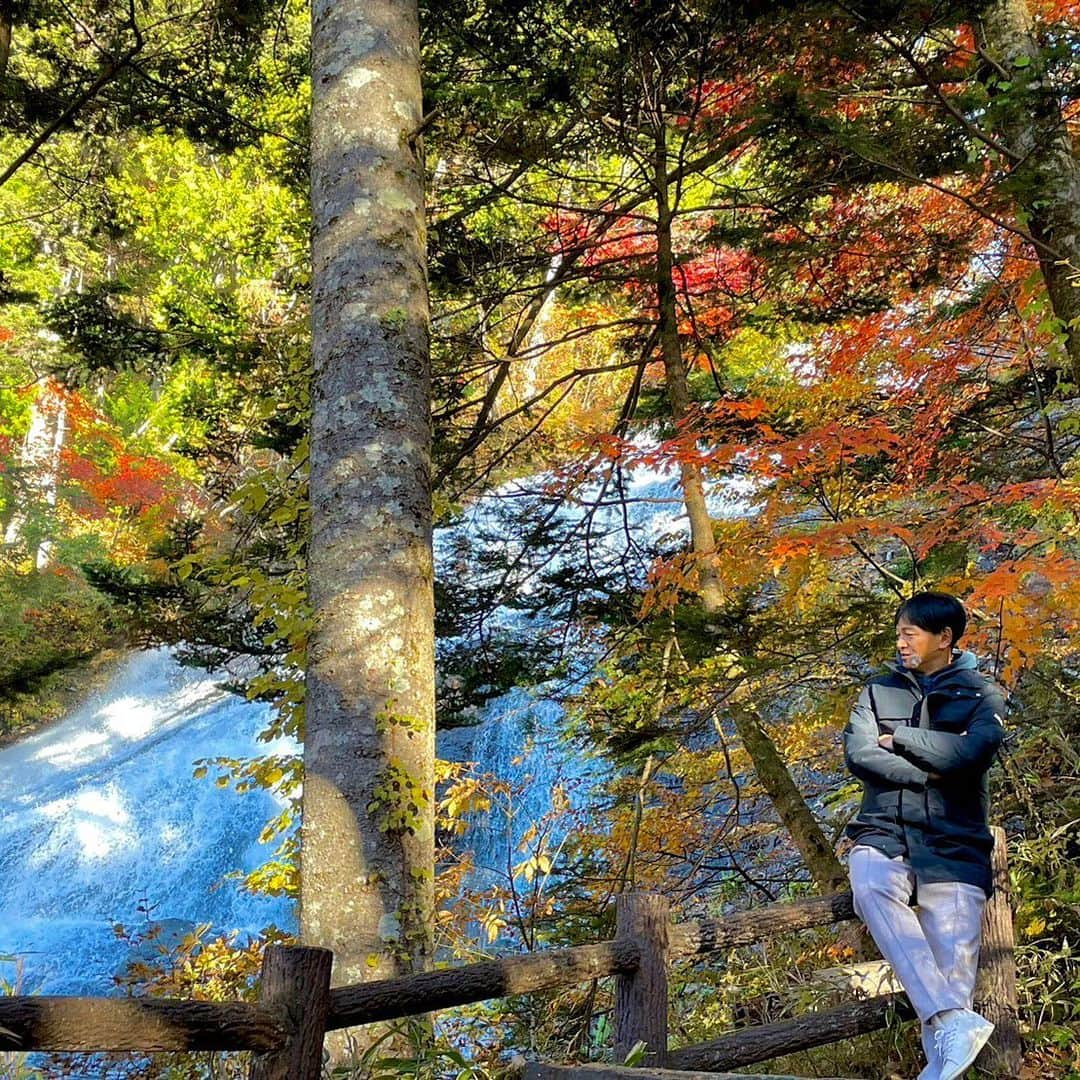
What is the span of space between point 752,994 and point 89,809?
12899 millimetres

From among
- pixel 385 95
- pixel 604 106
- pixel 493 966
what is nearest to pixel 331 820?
pixel 493 966

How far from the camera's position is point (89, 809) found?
14.3 meters

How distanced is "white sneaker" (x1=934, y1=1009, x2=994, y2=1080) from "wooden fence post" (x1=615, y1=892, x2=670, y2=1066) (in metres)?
0.84

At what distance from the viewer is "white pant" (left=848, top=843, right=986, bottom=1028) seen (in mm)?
2787

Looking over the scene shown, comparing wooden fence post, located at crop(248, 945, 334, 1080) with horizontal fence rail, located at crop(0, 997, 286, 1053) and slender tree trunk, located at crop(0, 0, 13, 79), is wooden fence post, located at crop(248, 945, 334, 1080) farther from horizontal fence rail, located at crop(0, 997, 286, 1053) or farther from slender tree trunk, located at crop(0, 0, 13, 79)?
slender tree trunk, located at crop(0, 0, 13, 79)

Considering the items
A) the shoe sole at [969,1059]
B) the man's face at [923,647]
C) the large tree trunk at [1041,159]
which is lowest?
the shoe sole at [969,1059]

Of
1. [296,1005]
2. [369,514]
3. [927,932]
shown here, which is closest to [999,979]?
[927,932]

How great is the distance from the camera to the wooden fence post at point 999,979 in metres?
3.28

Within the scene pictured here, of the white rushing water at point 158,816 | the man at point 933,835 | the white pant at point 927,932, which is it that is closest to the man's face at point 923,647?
the man at point 933,835

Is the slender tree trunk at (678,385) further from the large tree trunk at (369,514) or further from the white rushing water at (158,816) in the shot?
the large tree trunk at (369,514)

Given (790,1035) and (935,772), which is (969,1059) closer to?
(790,1035)

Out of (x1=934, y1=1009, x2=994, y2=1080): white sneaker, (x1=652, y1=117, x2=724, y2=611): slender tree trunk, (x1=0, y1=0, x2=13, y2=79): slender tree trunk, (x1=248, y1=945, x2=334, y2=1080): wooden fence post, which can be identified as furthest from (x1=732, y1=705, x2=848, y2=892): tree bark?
(x1=0, y1=0, x2=13, y2=79): slender tree trunk

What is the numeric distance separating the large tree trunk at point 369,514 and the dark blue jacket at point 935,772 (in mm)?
1501

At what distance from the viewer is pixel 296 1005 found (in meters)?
2.03
